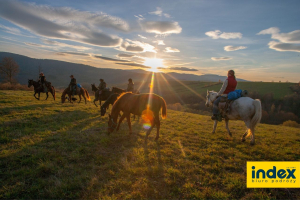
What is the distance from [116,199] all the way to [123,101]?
5.05 m

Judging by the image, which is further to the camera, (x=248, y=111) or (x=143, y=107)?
(x=143, y=107)

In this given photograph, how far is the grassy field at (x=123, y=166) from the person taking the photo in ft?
11.2

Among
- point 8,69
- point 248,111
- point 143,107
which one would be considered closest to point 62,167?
point 143,107

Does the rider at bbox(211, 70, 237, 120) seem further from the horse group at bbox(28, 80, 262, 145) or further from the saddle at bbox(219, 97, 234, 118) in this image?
the horse group at bbox(28, 80, 262, 145)

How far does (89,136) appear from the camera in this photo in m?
6.74

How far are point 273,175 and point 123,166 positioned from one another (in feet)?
15.8

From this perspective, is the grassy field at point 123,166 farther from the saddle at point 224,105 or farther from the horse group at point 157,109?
the saddle at point 224,105

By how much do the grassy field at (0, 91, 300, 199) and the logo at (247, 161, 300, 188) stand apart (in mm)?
176

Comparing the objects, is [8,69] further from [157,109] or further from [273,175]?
[273,175]

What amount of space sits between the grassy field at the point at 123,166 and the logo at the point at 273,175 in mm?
176

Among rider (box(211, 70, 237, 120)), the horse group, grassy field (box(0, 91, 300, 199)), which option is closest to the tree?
grassy field (box(0, 91, 300, 199))

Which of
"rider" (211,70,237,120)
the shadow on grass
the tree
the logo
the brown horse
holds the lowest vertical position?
the shadow on grass

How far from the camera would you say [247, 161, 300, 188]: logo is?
383 cm

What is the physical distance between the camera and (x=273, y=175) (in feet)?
13.7
